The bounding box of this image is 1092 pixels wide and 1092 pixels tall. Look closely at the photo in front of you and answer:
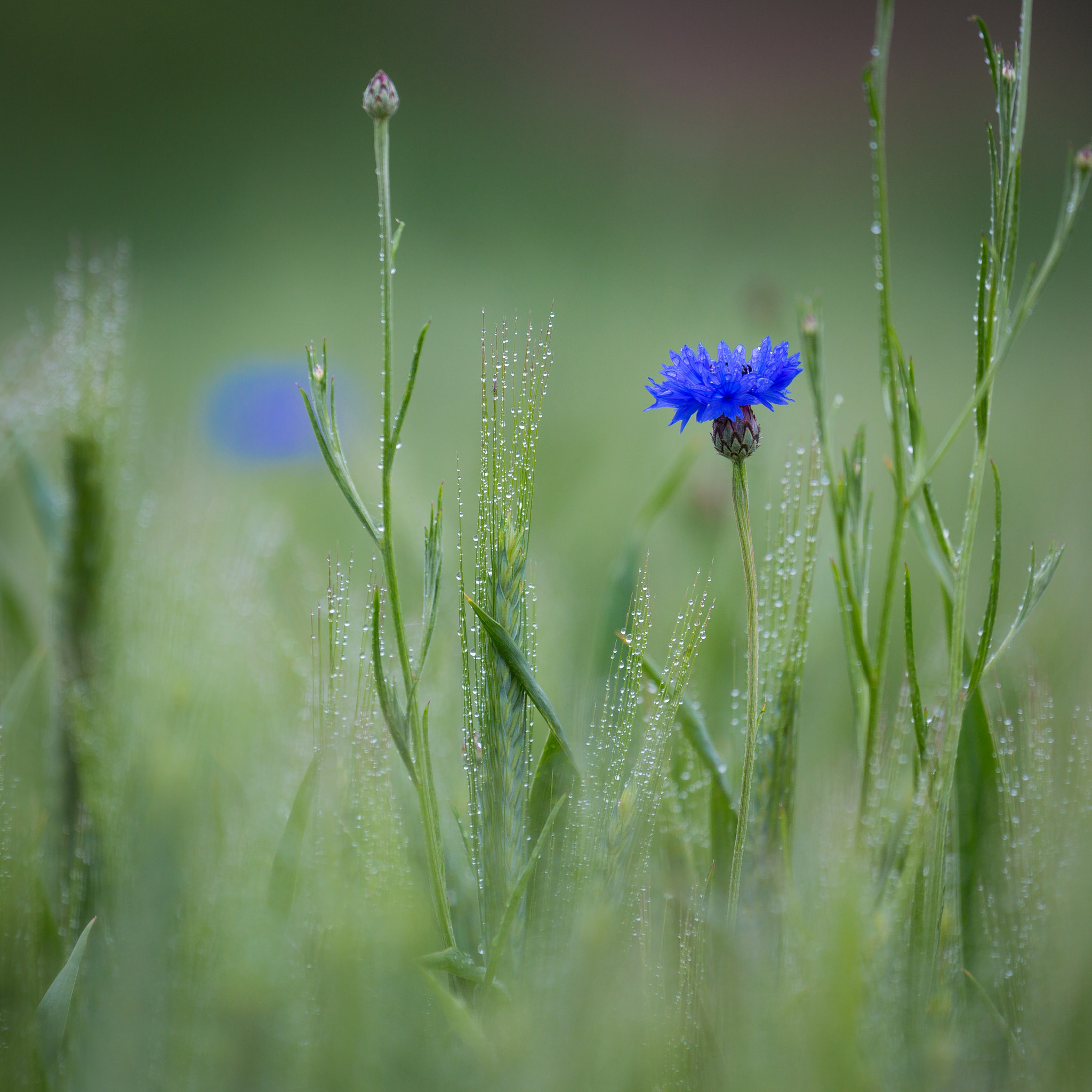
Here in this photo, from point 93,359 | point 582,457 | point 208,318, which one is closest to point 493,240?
point 208,318

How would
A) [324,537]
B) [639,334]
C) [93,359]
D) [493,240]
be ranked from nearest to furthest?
[93,359] → [324,537] → [639,334] → [493,240]

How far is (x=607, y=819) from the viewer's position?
11.6 inches

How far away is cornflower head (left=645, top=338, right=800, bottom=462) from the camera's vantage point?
0.28 m

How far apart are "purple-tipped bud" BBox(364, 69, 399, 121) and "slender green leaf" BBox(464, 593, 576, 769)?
0.17 m

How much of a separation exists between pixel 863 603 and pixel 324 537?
2.19 feet

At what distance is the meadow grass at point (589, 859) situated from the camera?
9.3 inches

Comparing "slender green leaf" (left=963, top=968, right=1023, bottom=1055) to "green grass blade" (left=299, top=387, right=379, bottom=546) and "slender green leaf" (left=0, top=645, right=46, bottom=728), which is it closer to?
"green grass blade" (left=299, top=387, right=379, bottom=546)

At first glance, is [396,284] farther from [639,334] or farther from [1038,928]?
[1038,928]

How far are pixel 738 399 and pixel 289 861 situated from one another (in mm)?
232

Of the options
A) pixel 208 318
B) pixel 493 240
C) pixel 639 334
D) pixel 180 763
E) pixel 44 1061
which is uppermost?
pixel 493 240

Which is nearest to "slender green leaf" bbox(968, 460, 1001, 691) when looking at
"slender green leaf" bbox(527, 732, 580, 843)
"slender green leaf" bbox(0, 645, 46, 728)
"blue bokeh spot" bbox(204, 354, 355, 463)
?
"slender green leaf" bbox(527, 732, 580, 843)

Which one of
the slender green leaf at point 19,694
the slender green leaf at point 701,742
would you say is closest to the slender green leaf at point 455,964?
the slender green leaf at point 701,742

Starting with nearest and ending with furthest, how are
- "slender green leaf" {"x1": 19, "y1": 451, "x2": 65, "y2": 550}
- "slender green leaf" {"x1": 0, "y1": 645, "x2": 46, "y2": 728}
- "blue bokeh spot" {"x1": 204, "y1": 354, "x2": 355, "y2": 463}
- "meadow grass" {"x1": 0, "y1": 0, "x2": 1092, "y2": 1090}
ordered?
"meadow grass" {"x1": 0, "y1": 0, "x2": 1092, "y2": 1090}, "slender green leaf" {"x1": 0, "y1": 645, "x2": 46, "y2": 728}, "slender green leaf" {"x1": 19, "y1": 451, "x2": 65, "y2": 550}, "blue bokeh spot" {"x1": 204, "y1": 354, "x2": 355, "y2": 463}

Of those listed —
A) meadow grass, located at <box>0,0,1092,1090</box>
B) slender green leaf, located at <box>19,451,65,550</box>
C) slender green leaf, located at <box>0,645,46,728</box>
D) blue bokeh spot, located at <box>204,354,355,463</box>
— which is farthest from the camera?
blue bokeh spot, located at <box>204,354,355,463</box>
